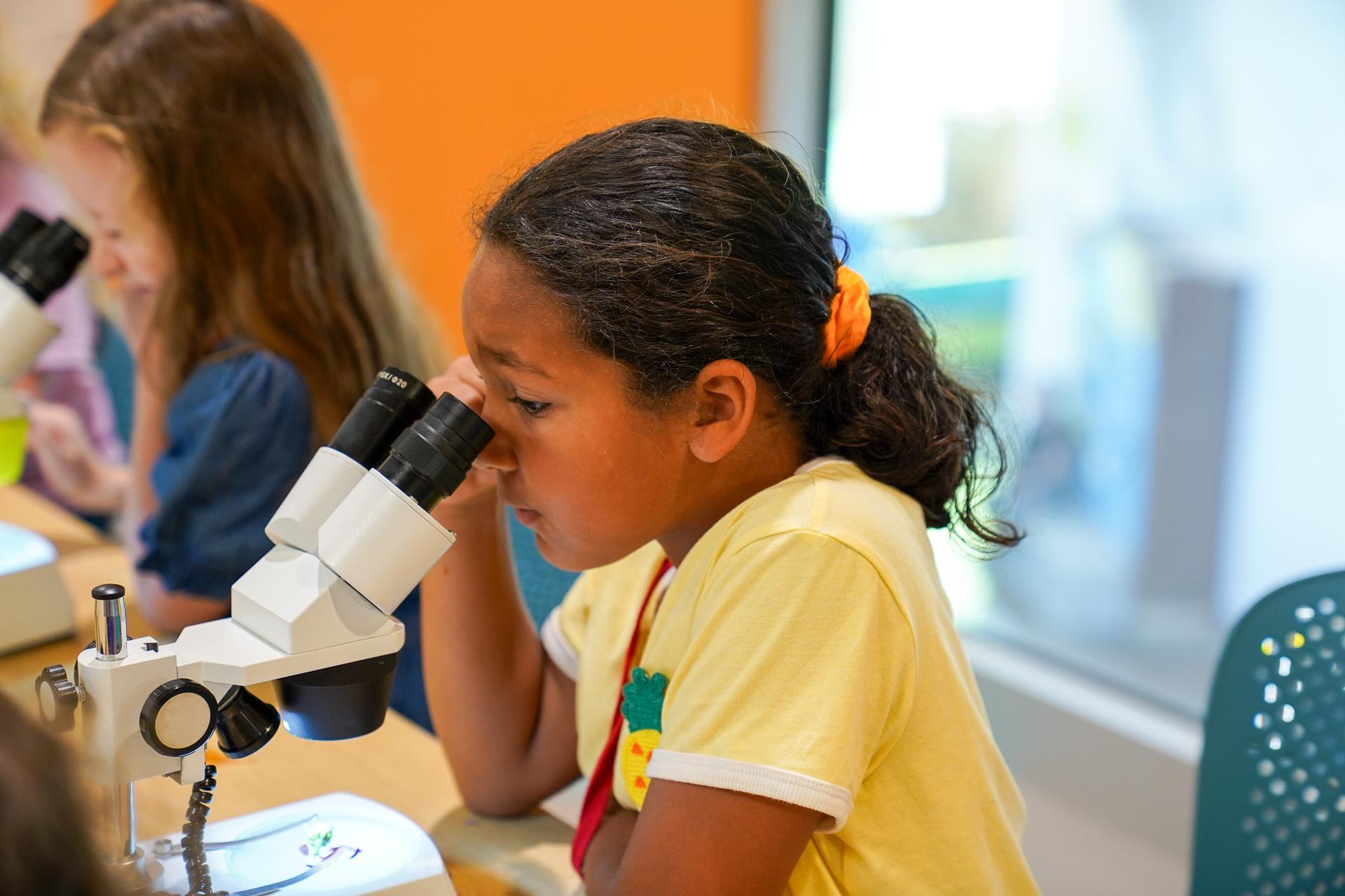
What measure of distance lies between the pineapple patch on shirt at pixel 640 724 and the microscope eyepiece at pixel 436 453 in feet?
0.78

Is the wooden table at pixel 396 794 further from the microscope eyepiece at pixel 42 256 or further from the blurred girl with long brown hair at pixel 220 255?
the microscope eyepiece at pixel 42 256

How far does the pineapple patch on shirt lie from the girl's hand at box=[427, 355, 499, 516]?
0.66 feet

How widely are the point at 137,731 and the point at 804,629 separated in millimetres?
401

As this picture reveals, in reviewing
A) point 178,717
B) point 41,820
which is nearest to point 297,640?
point 178,717

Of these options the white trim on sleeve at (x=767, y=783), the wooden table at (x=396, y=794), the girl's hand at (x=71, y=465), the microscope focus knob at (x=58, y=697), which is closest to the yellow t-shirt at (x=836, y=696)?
the white trim on sleeve at (x=767, y=783)

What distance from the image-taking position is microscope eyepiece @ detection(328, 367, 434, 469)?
79cm

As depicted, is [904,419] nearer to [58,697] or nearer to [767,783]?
[767,783]

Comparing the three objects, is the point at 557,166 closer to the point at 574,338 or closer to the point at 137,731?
the point at 574,338

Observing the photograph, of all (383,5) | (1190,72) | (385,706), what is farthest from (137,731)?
(1190,72)

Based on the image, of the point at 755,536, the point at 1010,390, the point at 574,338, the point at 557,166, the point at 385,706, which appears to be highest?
the point at 557,166

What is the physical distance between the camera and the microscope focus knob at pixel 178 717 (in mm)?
682

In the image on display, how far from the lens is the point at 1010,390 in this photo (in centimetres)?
244

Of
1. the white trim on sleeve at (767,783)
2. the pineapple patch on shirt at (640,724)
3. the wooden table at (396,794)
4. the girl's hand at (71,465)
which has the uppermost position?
the white trim on sleeve at (767,783)

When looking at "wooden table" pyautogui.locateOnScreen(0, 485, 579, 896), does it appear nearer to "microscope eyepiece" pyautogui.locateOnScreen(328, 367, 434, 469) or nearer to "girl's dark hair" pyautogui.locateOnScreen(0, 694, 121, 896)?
"microscope eyepiece" pyautogui.locateOnScreen(328, 367, 434, 469)
